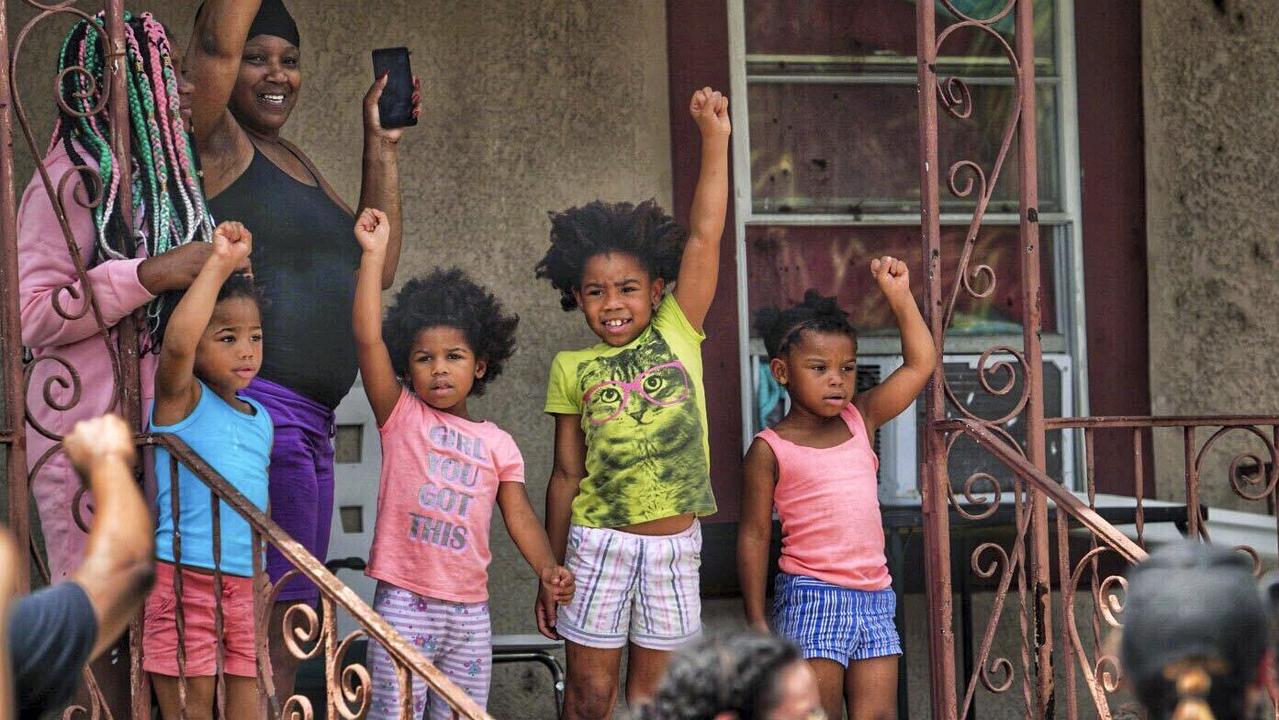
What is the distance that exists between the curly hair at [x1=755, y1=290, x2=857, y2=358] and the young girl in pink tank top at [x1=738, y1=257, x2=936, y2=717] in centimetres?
1

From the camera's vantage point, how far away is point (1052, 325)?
19.7ft

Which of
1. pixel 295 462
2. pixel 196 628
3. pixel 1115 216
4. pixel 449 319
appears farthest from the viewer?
pixel 1115 216

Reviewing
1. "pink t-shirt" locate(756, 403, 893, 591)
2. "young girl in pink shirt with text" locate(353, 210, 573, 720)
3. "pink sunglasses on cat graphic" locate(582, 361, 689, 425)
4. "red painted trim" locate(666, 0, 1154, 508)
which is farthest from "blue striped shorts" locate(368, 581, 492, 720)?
"red painted trim" locate(666, 0, 1154, 508)

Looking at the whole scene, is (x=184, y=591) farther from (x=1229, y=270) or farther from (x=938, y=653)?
(x=1229, y=270)

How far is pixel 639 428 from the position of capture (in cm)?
430

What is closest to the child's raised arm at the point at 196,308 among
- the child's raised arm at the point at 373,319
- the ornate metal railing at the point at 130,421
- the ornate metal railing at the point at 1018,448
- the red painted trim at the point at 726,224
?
the ornate metal railing at the point at 130,421

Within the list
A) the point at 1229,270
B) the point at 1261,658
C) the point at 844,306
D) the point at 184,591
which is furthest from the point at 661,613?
the point at 1229,270

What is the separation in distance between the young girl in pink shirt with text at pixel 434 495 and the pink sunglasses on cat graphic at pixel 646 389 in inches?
11.5

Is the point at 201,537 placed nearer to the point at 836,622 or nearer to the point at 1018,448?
the point at 836,622

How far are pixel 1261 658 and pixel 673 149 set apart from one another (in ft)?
12.9

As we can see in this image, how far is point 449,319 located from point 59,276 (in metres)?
1.04

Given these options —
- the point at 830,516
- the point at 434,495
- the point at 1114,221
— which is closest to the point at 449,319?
the point at 434,495

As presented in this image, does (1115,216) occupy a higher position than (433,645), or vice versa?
(1115,216)

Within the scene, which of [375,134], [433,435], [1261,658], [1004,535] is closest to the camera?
[1261,658]
